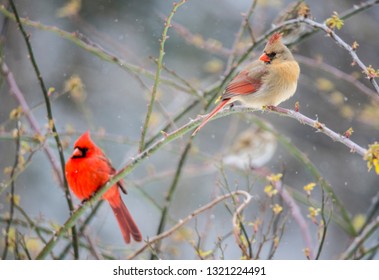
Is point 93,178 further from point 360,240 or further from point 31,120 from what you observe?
point 360,240

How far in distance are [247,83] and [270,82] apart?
8 cm

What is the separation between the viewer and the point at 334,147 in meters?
3.22

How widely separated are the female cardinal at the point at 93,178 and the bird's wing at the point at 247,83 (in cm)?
47

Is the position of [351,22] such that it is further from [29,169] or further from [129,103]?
[29,169]

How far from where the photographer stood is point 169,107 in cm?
298

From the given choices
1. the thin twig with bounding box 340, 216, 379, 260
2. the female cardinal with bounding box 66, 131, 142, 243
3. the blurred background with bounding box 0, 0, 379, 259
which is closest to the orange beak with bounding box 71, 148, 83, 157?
the female cardinal with bounding box 66, 131, 142, 243

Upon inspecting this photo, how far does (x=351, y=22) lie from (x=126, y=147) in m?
1.29

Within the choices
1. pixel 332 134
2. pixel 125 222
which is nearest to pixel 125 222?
pixel 125 222

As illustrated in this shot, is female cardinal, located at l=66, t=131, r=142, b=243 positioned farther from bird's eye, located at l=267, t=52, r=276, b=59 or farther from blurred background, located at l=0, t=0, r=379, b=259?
bird's eye, located at l=267, t=52, r=276, b=59

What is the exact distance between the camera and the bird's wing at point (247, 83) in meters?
1.91

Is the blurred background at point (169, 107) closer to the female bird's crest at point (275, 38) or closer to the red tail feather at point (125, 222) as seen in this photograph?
the red tail feather at point (125, 222)

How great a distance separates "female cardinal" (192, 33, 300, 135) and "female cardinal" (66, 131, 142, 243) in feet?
1.52

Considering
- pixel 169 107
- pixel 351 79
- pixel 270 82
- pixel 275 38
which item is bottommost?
pixel 270 82

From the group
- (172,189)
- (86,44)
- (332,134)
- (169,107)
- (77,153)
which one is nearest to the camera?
(332,134)
